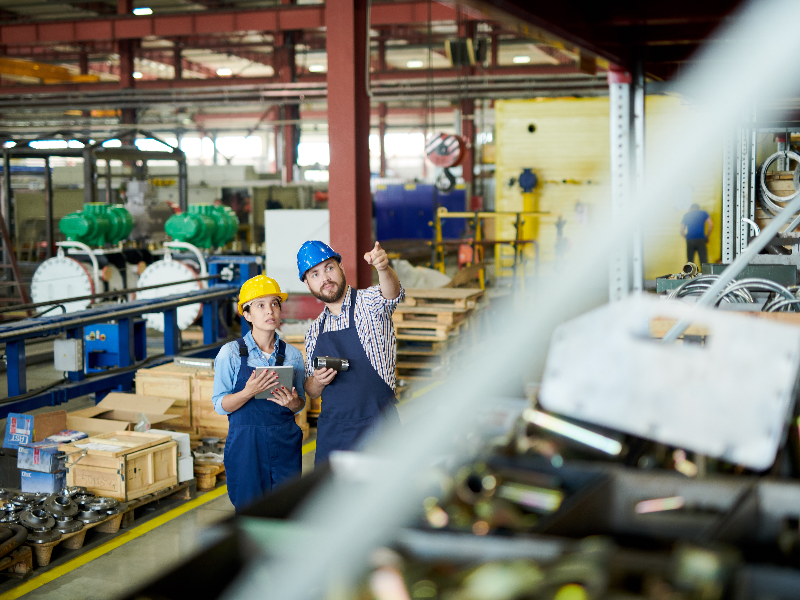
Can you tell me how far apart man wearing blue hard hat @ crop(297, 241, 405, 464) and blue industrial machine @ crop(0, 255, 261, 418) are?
311 centimetres

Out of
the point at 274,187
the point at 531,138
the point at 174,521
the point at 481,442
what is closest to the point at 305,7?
the point at 274,187

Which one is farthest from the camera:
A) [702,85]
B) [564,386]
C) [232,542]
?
[702,85]

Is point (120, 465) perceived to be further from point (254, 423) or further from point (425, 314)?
point (425, 314)

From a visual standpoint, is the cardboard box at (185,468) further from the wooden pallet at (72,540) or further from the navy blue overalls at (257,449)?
the navy blue overalls at (257,449)

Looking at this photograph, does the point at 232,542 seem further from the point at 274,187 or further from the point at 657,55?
the point at 274,187

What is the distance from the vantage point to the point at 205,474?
5.61 meters

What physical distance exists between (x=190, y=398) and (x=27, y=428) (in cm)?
131

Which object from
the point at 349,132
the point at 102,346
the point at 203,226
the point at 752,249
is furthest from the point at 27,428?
the point at 203,226

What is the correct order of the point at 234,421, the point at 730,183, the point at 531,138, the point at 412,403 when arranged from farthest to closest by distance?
the point at 531,138, the point at 412,403, the point at 730,183, the point at 234,421

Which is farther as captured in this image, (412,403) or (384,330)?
(412,403)

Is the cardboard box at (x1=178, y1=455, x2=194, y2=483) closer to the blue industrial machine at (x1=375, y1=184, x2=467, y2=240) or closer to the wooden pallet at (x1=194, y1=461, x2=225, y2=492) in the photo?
the wooden pallet at (x1=194, y1=461, x2=225, y2=492)

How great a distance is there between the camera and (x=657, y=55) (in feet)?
12.6

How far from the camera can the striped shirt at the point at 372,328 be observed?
3.77 metres

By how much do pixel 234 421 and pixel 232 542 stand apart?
2414 mm
